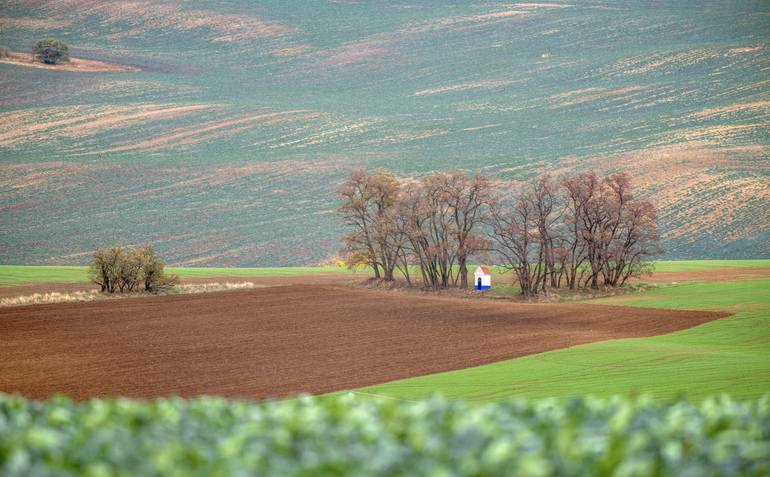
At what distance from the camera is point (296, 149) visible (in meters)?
106

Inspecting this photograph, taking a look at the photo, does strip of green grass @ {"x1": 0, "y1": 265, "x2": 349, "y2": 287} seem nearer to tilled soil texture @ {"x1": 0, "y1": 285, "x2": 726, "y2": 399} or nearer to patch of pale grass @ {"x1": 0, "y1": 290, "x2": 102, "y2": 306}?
patch of pale grass @ {"x1": 0, "y1": 290, "x2": 102, "y2": 306}

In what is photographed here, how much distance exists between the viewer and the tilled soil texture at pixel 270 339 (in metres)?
24.6

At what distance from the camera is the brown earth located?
132500 mm

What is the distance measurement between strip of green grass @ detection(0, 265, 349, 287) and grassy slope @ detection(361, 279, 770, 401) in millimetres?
38695

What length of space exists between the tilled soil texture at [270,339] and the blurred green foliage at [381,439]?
47.0 ft

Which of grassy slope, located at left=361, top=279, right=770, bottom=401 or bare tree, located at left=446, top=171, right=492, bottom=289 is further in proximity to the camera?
bare tree, located at left=446, top=171, right=492, bottom=289

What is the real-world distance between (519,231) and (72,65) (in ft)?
326

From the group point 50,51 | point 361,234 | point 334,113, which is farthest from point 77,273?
point 50,51

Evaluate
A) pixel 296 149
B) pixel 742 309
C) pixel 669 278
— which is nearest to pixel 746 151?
pixel 669 278

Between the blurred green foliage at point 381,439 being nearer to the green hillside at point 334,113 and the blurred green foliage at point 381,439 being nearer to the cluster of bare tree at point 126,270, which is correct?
the cluster of bare tree at point 126,270

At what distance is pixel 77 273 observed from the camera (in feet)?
206

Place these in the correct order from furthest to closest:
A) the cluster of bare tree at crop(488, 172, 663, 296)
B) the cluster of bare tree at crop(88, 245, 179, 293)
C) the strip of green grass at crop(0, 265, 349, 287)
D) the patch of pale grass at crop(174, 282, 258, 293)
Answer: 1. the strip of green grass at crop(0, 265, 349, 287)
2. the cluster of bare tree at crop(488, 172, 663, 296)
3. the patch of pale grass at crop(174, 282, 258, 293)
4. the cluster of bare tree at crop(88, 245, 179, 293)

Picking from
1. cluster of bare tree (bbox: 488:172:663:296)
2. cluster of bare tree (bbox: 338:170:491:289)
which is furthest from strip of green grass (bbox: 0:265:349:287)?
cluster of bare tree (bbox: 488:172:663:296)

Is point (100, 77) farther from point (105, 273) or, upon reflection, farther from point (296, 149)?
point (105, 273)
